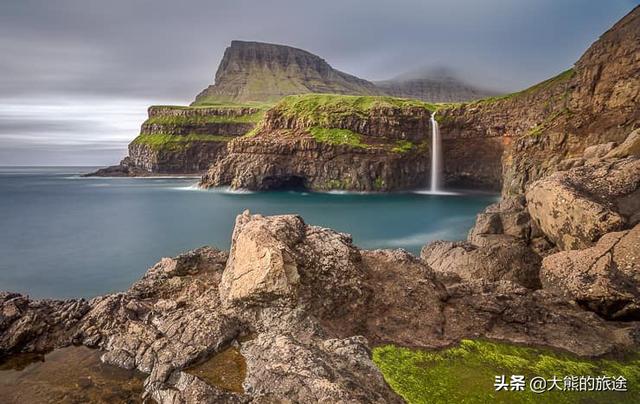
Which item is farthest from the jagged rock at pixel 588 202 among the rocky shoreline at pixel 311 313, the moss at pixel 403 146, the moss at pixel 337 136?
the moss at pixel 337 136

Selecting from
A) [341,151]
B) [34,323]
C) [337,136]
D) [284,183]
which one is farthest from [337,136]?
[34,323]

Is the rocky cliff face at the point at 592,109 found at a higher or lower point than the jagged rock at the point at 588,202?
higher

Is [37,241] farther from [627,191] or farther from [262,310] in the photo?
[627,191]

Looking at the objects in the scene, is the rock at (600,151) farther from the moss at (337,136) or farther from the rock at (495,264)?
the moss at (337,136)

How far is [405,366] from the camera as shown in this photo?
9.60 m

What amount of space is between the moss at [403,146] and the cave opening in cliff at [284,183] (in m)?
20.9

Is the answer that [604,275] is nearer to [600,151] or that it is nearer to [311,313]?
[311,313]

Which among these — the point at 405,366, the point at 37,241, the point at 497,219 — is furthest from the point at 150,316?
the point at 37,241

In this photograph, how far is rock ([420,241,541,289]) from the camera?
16.9 m

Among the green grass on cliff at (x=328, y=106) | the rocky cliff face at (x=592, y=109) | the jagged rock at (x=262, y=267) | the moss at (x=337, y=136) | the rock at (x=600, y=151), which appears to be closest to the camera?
the jagged rock at (x=262, y=267)

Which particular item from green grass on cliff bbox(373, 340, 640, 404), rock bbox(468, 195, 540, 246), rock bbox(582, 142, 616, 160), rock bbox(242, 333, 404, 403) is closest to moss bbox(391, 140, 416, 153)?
rock bbox(582, 142, 616, 160)

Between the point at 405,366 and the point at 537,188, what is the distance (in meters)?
14.9

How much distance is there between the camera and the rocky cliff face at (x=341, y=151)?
81.3 m

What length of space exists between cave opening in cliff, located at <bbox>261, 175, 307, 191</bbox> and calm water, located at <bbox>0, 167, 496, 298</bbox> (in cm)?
558
